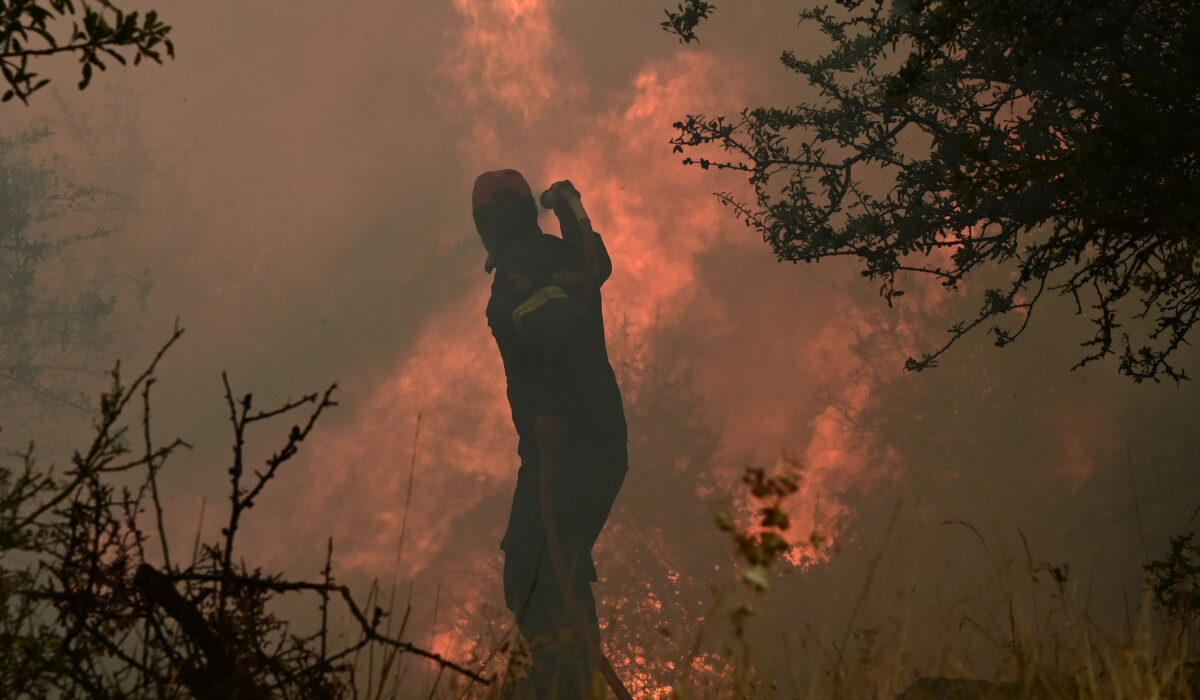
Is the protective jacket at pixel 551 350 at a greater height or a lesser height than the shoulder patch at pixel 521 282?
lesser

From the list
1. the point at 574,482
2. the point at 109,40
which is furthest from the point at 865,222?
the point at 109,40

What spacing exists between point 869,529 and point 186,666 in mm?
32574

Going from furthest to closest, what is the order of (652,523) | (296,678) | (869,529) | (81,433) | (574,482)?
(81,433) < (652,523) < (869,529) < (574,482) < (296,678)

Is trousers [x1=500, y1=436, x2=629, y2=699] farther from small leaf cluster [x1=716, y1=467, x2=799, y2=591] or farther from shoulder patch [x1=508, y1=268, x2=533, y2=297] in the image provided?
small leaf cluster [x1=716, y1=467, x2=799, y2=591]

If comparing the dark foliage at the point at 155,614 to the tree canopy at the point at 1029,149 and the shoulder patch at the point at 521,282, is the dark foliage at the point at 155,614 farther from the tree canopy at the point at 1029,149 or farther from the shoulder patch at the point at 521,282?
the shoulder patch at the point at 521,282

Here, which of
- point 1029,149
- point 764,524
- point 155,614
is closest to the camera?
point 764,524

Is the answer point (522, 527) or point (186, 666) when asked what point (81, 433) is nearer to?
point (522, 527)

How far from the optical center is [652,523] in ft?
117

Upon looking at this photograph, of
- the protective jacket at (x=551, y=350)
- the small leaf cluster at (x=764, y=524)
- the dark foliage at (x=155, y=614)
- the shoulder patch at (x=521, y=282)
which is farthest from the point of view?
the shoulder patch at (x=521, y=282)

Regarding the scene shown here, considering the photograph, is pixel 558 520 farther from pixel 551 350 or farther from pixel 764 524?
pixel 764 524

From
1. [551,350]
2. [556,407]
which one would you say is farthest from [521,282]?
[556,407]

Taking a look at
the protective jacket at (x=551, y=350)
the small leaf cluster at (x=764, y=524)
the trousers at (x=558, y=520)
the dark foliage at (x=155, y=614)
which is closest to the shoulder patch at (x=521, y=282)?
the protective jacket at (x=551, y=350)

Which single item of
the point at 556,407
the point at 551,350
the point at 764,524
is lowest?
the point at 764,524

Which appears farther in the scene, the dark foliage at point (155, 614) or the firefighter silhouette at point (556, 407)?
the firefighter silhouette at point (556, 407)
